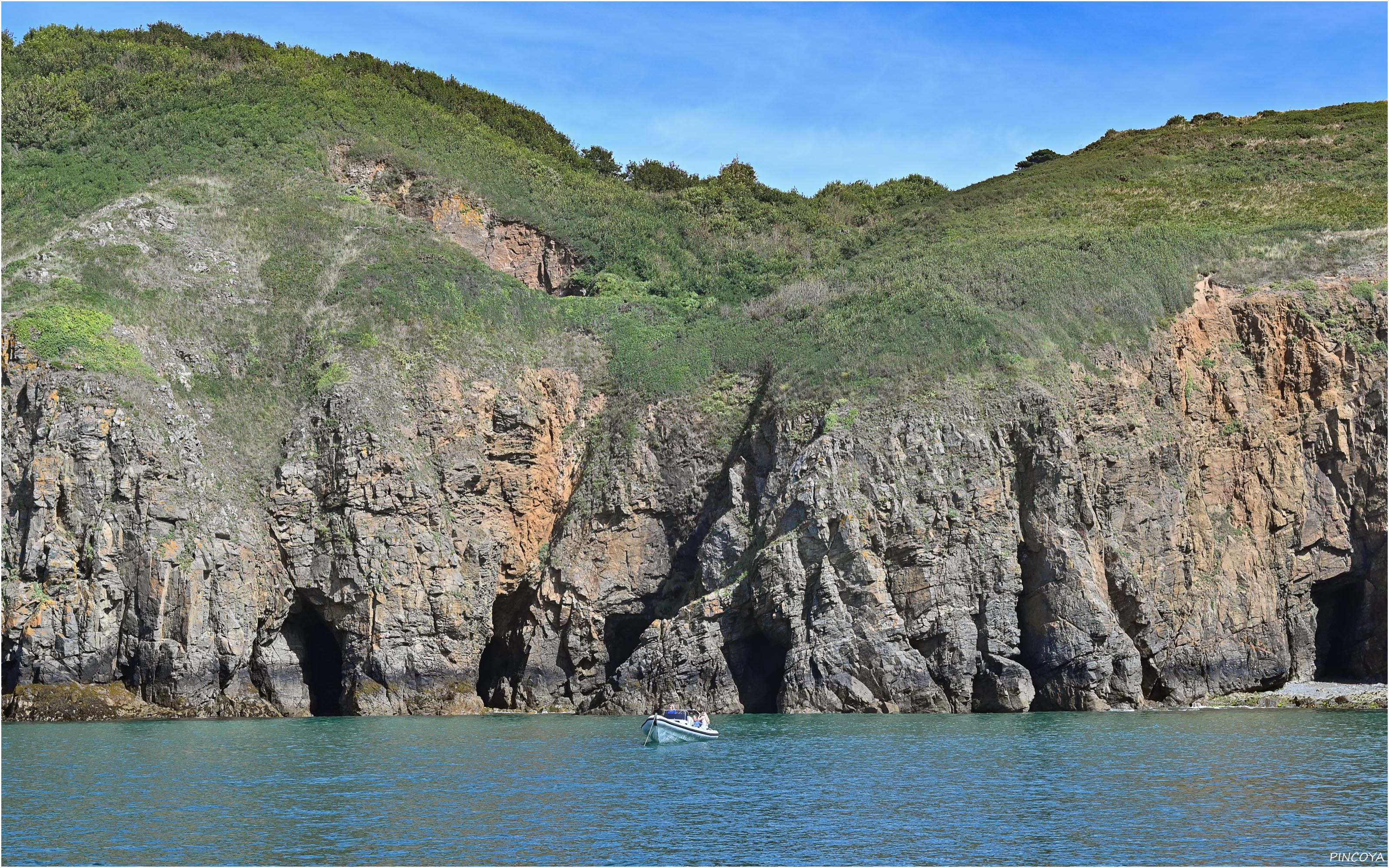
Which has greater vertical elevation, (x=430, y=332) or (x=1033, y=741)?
(x=430, y=332)

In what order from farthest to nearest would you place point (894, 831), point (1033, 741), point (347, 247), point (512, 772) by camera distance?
1. point (347, 247)
2. point (1033, 741)
3. point (512, 772)
4. point (894, 831)

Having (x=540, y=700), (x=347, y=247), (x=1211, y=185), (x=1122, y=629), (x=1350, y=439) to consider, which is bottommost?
(x=540, y=700)

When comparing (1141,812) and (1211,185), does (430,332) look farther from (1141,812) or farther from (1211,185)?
(1211,185)

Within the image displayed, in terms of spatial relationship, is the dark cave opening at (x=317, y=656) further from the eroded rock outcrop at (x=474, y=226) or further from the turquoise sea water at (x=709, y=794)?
the eroded rock outcrop at (x=474, y=226)

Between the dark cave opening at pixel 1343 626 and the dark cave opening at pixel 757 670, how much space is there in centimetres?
2298

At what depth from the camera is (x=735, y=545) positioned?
5184 centimetres

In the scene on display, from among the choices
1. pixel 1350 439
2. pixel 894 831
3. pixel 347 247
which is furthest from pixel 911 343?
pixel 894 831

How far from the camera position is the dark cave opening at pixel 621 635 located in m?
53.1

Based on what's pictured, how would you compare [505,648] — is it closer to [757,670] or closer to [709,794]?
[757,670]

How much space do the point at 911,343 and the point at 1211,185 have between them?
109 feet

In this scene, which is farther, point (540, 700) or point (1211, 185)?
point (1211, 185)

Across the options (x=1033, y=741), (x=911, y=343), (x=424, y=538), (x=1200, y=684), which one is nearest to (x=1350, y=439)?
(x=1200, y=684)

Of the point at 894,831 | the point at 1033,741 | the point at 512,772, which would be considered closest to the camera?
the point at 894,831

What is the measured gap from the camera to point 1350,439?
Answer: 54000 mm
